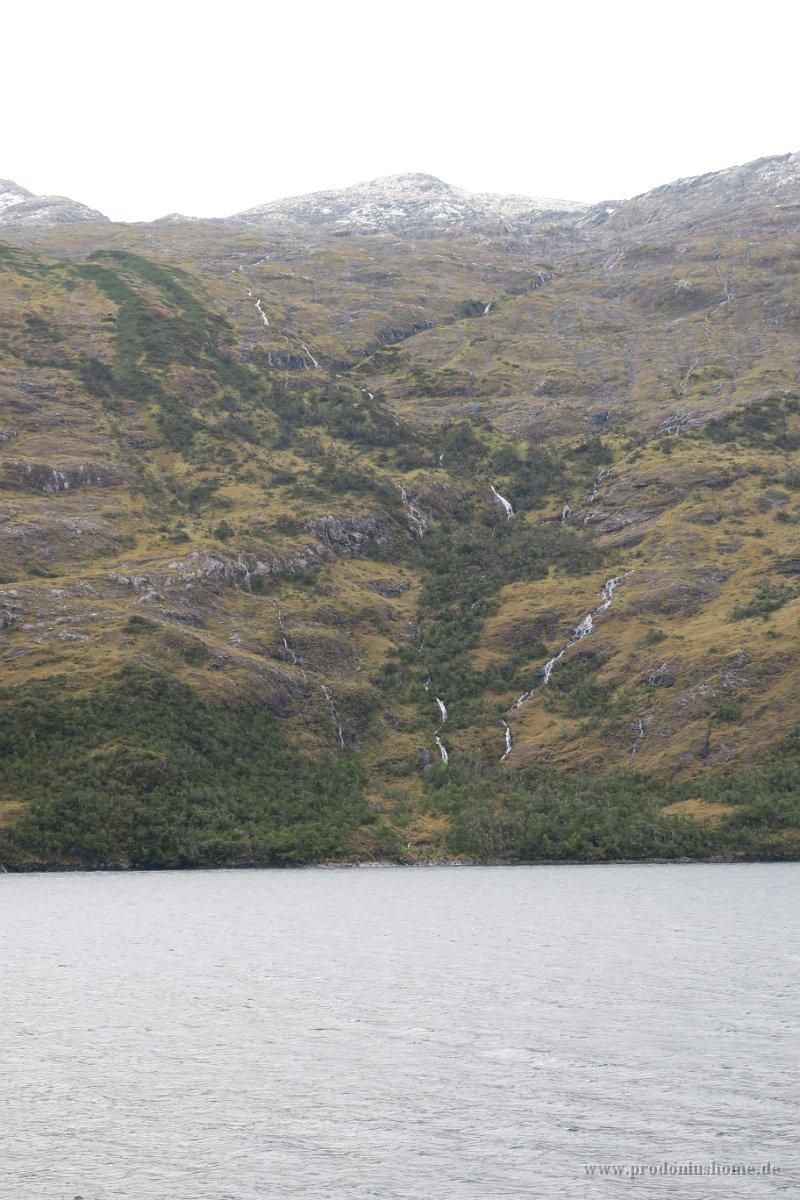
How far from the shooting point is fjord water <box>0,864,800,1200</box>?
1169 inches

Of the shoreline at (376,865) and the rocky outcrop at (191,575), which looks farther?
the rocky outcrop at (191,575)

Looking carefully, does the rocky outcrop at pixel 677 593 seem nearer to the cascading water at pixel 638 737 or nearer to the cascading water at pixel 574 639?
the cascading water at pixel 574 639

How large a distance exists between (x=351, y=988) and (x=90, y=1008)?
1269 cm

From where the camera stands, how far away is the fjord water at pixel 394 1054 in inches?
1169

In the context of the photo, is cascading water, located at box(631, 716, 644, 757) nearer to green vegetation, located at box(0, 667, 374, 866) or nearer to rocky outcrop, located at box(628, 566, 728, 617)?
rocky outcrop, located at box(628, 566, 728, 617)

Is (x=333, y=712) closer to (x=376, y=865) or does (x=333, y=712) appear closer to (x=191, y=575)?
(x=191, y=575)

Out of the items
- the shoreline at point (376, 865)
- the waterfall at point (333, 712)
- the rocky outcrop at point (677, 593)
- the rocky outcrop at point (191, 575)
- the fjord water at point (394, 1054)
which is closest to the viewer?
the fjord water at point (394, 1054)

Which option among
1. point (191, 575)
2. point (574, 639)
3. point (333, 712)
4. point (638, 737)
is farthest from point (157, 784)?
point (574, 639)

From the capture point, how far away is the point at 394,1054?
42594 mm

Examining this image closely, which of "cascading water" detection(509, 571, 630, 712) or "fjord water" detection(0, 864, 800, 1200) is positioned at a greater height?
"fjord water" detection(0, 864, 800, 1200)

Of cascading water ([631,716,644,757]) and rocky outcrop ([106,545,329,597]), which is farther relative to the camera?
rocky outcrop ([106,545,329,597])

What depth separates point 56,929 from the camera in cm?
8369

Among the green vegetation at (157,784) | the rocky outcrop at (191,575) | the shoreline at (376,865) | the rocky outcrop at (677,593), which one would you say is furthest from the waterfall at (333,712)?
the rocky outcrop at (677,593)

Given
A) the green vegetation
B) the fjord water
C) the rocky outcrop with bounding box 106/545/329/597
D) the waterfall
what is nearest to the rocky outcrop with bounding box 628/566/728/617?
the waterfall
